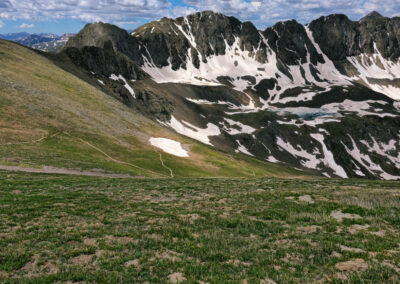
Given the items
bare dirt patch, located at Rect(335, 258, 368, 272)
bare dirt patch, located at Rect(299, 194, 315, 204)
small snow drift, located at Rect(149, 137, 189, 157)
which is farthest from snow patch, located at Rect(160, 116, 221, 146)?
bare dirt patch, located at Rect(335, 258, 368, 272)

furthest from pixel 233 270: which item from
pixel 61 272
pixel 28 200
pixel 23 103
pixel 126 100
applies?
pixel 126 100

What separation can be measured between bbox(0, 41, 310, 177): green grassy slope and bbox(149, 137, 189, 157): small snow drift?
90.0 inches

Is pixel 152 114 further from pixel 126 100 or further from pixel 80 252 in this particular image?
pixel 80 252

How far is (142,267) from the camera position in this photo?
41.1ft

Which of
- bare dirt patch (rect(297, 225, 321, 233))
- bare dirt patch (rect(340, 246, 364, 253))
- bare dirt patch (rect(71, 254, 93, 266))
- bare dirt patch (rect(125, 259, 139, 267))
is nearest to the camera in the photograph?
bare dirt patch (rect(125, 259, 139, 267))

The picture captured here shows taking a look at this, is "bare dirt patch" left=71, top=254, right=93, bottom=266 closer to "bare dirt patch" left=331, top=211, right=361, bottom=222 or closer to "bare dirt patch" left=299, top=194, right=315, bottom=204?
"bare dirt patch" left=331, top=211, right=361, bottom=222

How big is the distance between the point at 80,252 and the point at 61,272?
6.82ft

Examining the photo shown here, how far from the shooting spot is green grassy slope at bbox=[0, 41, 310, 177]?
178ft

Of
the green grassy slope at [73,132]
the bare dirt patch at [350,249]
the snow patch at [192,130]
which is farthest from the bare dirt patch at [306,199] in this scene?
the snow patch at [192,130]

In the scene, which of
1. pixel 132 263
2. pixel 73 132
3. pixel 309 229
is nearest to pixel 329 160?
pixel 73 132

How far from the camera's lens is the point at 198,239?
15.9 metres

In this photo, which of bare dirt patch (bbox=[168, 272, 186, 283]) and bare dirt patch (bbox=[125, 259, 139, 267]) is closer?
bare dirt patch (bbox=[168, 272, 186, 283])

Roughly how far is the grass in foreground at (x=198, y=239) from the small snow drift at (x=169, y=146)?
52579 mm

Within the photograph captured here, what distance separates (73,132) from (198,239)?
201ft
